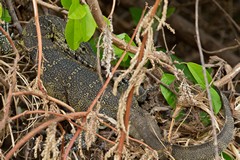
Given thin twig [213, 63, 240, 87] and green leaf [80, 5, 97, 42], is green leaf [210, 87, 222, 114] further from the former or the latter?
green leaf [80, 5, 97, 42]

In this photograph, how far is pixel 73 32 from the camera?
2.49 m

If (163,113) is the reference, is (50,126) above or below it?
above

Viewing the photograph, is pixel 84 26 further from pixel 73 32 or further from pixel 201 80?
pixel 201 80

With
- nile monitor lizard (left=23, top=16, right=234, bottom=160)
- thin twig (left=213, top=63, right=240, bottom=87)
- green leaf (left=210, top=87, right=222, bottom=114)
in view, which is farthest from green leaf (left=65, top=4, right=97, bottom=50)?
thin twig (left=213, top=63, right=240, bottom=87)

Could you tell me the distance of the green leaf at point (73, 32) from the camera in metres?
2.44

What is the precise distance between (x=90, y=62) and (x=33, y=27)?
42 cm

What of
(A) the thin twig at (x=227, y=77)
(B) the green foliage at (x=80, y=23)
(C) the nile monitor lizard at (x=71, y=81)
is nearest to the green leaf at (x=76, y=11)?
(B) the green foliage at (x=80, y=23)

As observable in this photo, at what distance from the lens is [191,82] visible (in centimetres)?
314

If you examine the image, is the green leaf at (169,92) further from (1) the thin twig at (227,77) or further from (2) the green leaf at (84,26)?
(2) the green leaf at (84,26)

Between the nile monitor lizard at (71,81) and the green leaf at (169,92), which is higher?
the green leaf at (169,92)

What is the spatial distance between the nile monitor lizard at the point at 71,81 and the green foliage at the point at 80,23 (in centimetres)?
62

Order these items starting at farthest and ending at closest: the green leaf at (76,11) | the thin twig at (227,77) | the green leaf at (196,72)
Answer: the thin twig at (227,77) → the green leaf at (196,72) → the green leaf at (76,11)

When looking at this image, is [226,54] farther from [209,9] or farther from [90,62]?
[90,62]

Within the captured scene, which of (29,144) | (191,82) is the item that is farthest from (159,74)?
(29,144)
